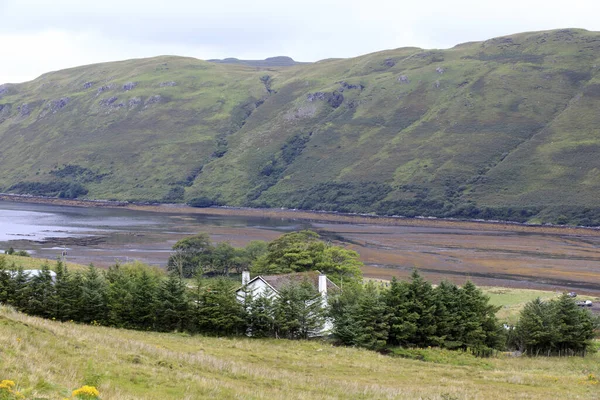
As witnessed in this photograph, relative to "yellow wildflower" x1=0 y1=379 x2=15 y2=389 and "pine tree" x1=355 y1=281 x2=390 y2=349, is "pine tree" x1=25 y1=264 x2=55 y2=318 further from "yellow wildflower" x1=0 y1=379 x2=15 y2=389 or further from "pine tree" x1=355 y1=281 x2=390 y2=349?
"yellow wildflower" x1=0 y1=379 x2=15 y2=389

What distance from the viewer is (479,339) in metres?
40.4

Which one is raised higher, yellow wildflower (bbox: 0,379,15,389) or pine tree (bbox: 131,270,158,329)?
yellow wildflower (bbox: 0,379,15,389)

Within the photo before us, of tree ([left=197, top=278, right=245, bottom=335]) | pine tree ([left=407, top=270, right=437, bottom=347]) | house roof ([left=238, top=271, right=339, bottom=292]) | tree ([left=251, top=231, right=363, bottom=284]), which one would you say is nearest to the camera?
tree ([left=197, top=278, right=245, bottom=335])

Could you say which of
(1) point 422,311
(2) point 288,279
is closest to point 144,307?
(2) point 288,279

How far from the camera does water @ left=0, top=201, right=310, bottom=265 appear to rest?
10691 cm

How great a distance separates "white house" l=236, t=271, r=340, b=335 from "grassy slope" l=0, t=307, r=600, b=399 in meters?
4.55

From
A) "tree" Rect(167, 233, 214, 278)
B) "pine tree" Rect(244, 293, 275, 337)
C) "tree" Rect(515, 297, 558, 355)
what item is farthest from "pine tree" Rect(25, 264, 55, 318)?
"tree" Rect(167, 233, 214, 278)

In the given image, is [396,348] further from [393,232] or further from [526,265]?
[393,232]

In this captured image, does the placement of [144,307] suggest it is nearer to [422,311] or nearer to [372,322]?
[372,322]

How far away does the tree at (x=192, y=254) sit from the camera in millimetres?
88500

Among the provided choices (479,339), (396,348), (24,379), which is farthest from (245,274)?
(24,379)

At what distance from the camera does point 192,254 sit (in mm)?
92875

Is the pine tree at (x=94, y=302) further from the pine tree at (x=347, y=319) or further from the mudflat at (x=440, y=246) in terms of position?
the mudflat at (x=440, y=246)

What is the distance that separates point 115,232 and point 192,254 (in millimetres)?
54526
